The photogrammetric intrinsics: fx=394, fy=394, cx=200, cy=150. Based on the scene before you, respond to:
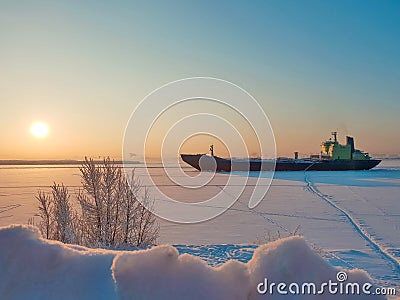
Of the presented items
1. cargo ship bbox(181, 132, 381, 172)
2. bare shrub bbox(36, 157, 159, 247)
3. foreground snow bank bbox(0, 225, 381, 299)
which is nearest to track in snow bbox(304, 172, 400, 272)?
bare shrub bbox(36, 157, 159, 247)

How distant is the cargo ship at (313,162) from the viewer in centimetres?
6838

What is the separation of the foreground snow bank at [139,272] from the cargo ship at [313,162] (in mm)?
64275

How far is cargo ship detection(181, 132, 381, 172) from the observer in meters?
68.4

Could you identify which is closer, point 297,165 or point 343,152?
point 297,165

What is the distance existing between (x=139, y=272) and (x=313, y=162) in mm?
71189

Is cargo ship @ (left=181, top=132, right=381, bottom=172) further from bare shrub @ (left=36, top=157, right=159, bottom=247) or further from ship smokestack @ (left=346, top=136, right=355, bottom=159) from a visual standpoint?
bare shrub @ (left=36, top=157, right=159, bottom=247)

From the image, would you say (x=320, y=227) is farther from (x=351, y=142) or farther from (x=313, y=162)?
(x=351, y=142)

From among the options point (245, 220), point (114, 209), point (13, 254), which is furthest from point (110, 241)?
point (13, 254)

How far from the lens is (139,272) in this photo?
3.67ft

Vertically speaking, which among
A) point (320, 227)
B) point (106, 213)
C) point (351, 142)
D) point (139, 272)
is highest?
point (351, 142)

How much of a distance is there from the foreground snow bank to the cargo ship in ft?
211

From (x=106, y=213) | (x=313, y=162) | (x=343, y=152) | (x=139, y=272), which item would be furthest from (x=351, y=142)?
(x=139, y=272)

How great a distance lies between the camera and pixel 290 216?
17188 mm

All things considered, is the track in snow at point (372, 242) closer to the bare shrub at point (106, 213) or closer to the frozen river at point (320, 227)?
the frozen river at point (320, 227)
